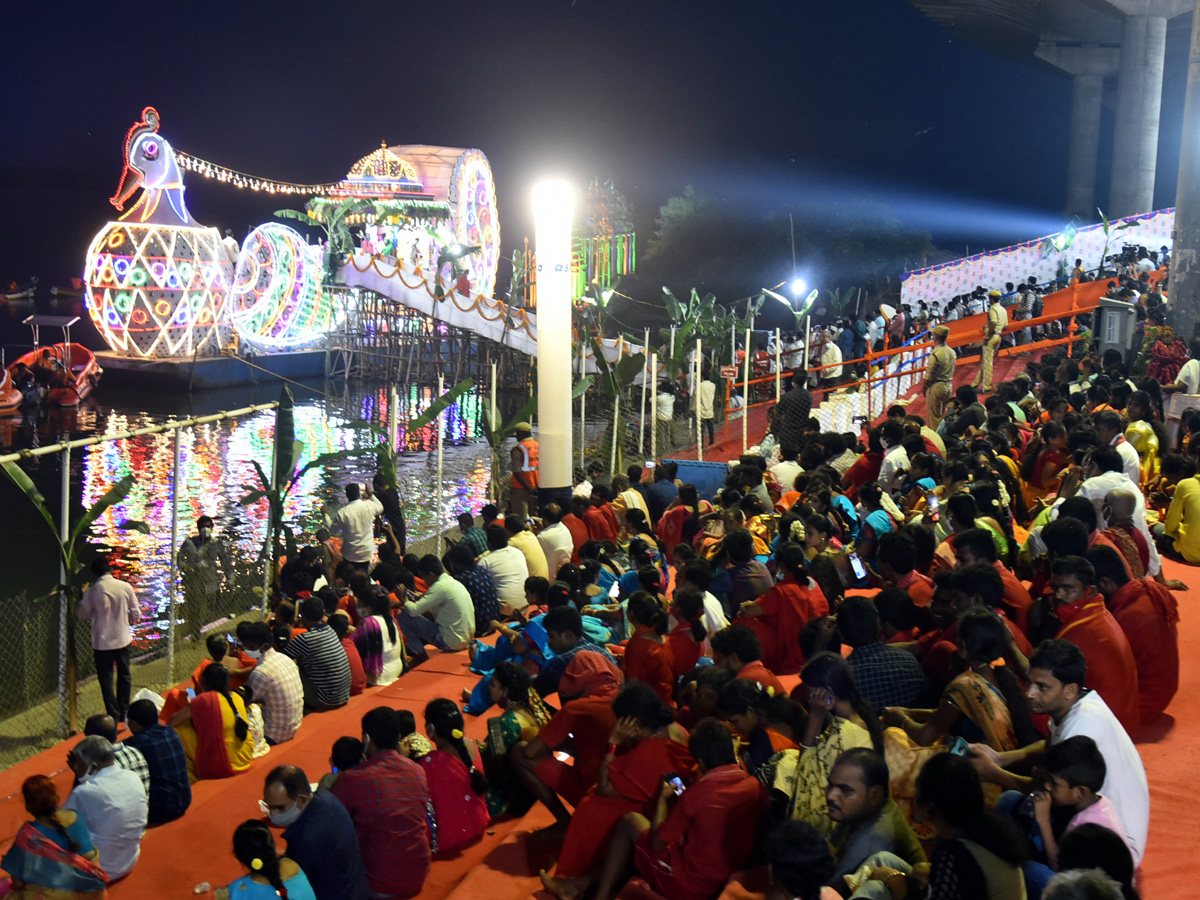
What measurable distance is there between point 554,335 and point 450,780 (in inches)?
240

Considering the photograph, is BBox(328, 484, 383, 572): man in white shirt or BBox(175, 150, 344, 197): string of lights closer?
BBox(328, 484, 383, 572): man in white shirt

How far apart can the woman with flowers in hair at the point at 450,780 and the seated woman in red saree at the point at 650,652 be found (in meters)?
0.99

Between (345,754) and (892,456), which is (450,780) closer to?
(345,754)

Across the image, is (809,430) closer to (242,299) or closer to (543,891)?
(543,891)

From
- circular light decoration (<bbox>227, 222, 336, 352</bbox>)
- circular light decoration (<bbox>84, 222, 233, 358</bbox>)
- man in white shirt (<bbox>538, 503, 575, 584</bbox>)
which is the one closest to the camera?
man in white shirt (<bbox>538, 503, 575, 584</bbox>)

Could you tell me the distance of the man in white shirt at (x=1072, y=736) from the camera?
425cm

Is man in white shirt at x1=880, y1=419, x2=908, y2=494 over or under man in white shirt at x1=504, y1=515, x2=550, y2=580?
over

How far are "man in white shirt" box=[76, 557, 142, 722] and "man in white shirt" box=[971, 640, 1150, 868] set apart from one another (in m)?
6.67

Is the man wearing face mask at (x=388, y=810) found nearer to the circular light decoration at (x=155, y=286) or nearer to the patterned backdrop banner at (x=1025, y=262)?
the patterned backdrop banner at (x=1025, y=262)

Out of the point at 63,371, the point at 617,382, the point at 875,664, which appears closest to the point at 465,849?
the point at 875,664

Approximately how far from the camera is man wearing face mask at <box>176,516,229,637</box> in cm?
1059

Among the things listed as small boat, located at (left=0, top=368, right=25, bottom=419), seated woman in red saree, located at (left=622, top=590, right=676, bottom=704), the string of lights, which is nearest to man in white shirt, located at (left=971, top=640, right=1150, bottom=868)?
seated woman in red saree, located at (left=622, top=590, right=676, bottom=704)

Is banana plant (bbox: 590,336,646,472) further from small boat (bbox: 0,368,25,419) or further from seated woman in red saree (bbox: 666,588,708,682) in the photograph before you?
small boat (bbox: 0,368,25,419)

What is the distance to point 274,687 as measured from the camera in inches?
287
